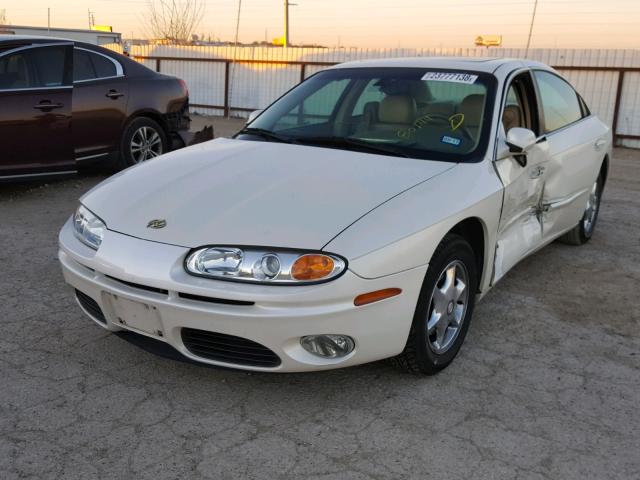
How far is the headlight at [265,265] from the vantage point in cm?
259

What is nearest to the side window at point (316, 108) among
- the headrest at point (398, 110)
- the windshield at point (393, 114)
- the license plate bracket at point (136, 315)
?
the windshield at point (393, 114)

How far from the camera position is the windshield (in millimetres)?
3617

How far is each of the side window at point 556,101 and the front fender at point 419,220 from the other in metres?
1.23

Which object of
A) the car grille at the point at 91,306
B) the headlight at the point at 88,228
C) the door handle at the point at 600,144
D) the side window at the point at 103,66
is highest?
the side window at the point at 103,66

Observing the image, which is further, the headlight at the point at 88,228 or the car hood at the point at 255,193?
the headlight at the point at 88,228

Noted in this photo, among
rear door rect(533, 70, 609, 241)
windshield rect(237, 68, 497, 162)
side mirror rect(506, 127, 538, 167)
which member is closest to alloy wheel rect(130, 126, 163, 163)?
windshield rect(237, 68, 497, 162)

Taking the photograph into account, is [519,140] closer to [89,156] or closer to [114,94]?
[89,156]

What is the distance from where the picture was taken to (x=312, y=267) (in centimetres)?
260

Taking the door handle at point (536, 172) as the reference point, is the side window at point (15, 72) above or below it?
above

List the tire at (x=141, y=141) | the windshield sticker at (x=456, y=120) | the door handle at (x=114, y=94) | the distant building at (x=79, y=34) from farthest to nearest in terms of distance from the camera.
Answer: the distant building at (x=79, y=34), the tire at (x=141, y=141), the door handle at (x=114, y=94), the windshield sticker at (x=456, y=120)

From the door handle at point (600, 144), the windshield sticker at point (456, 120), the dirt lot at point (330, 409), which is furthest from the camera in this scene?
the door handle at point (600, 144)

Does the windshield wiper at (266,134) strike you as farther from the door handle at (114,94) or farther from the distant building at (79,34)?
the distant building at (79,34)

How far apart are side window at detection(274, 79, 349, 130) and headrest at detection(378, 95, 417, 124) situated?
36 centimetres

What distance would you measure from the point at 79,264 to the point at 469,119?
86.9 inches
